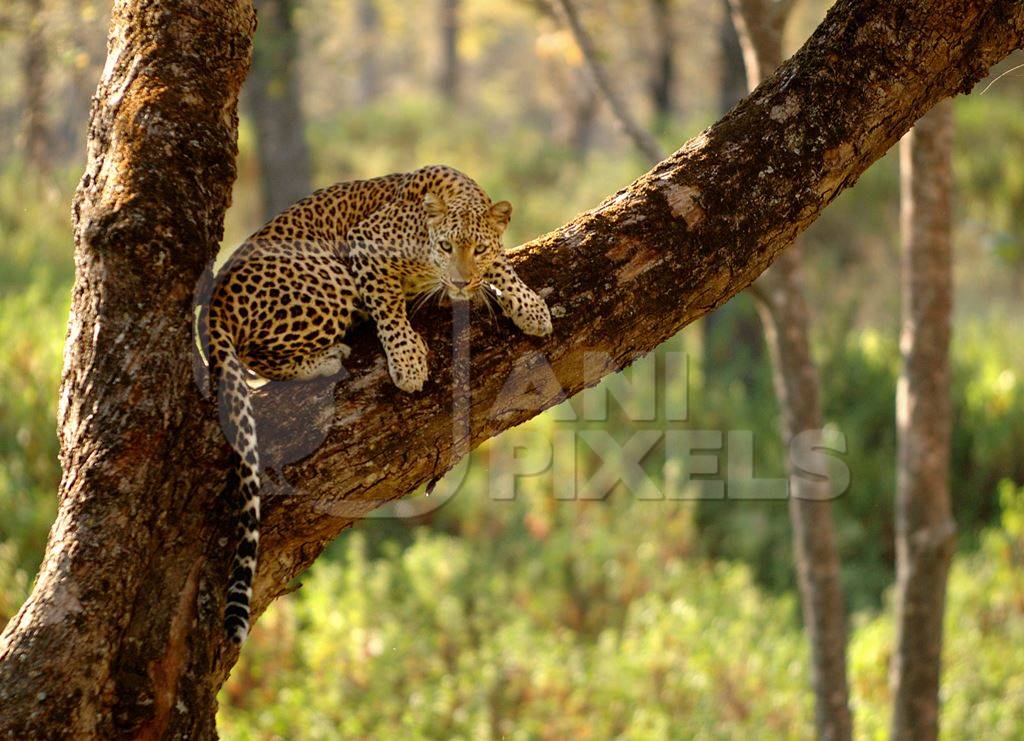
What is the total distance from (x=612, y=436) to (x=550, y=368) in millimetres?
7670

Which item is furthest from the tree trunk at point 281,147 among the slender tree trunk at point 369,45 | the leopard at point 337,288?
the slender tree trunk at point 369,45

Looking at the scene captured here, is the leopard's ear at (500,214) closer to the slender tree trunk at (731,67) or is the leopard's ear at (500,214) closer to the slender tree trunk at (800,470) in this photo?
the slender tree trunk at (800,470)

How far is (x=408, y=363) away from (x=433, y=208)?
829mm

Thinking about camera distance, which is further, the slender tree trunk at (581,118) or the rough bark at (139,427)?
the slender tree trunk at (581,118)

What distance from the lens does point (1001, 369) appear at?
38.9 ft

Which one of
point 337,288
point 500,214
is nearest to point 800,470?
point 500,214

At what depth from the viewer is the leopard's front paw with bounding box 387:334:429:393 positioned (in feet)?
10.5

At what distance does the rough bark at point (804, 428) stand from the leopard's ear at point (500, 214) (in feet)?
7.24

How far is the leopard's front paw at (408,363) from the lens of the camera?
3.19 m

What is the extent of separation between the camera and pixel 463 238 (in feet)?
12.3

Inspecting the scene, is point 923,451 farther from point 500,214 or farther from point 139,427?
point 139,427

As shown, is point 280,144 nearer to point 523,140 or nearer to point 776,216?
point 776,216

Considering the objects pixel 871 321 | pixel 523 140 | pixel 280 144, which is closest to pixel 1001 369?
pixel 871 321

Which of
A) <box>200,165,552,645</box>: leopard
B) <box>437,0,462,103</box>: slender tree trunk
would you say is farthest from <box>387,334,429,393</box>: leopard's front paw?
<box>437,0,462,103</box>: slender tree trunk
